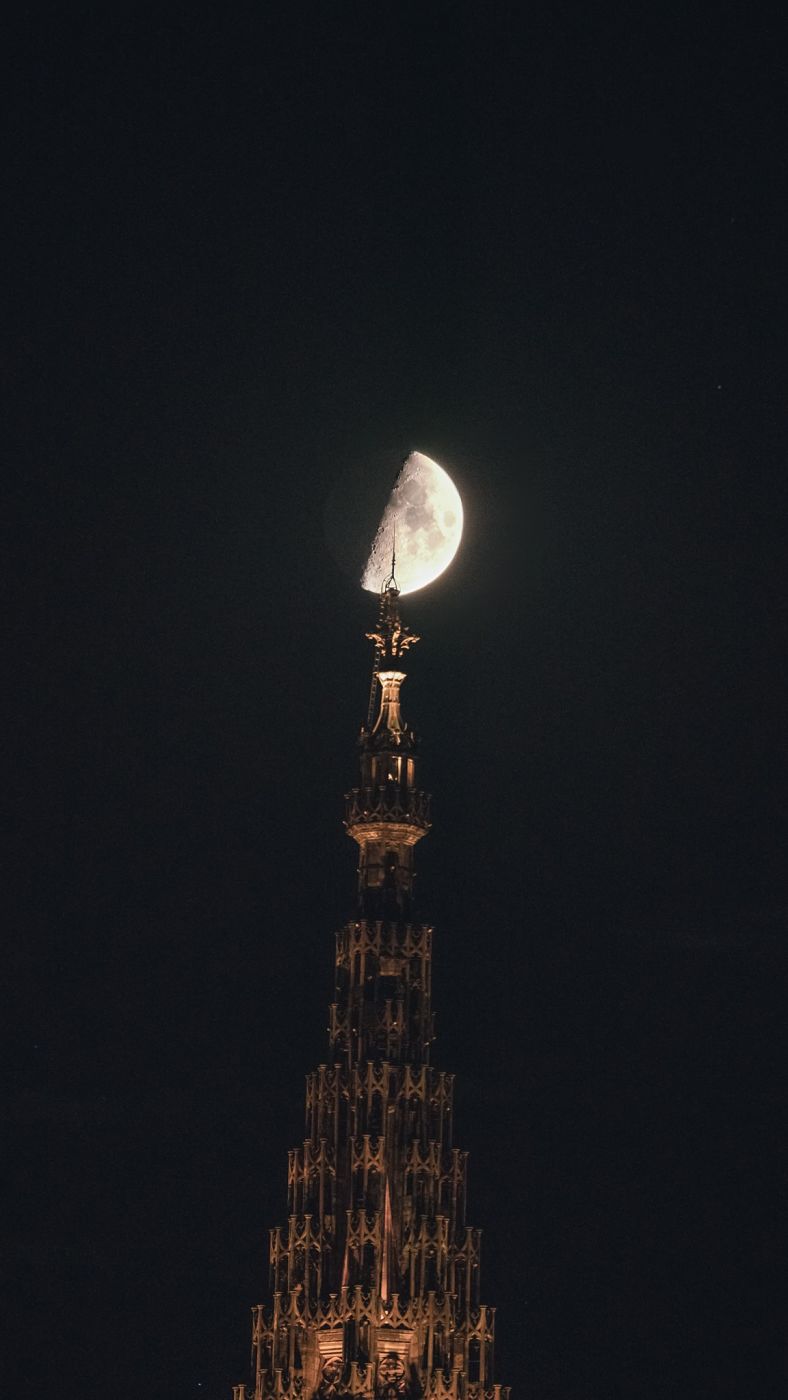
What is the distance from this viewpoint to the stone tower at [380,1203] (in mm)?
106688

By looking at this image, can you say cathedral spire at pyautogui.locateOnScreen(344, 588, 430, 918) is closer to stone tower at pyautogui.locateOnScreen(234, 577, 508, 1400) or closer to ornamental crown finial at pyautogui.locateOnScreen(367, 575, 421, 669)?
stone tower at pyautogui.locateOnScreen(234, 577, 508, 1400)

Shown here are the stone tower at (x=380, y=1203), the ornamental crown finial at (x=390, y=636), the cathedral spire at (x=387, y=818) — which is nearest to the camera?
the stone tower at (x=380, y=1203)

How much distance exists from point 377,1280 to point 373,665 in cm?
2456

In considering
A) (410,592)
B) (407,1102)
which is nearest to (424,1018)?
(407,1102)

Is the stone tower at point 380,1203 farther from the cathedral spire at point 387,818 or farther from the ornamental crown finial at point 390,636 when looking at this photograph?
the ornamental crown finial at point 390,636

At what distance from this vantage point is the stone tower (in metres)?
107

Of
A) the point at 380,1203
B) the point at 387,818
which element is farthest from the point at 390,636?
the point at 380,1203

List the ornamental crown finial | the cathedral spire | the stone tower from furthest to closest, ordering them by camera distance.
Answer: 1. the ornamental crown finial
2. the cathedral spire
3. the stone tower

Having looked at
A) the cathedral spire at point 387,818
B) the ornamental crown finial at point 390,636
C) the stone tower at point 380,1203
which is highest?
the ornamental crown finial at point 390,636

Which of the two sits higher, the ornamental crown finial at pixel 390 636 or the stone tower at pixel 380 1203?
the ornamental crown finial at pixel 390 636

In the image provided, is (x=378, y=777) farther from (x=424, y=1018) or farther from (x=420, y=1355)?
(x=420, y=1355)

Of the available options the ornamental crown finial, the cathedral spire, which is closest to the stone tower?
the cathedral spire

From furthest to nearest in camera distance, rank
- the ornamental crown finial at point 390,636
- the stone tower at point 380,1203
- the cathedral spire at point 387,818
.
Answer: the ornamental crown finial at point 390,636
the cathedral spire at point 387,818
the stone tower at point 380,1203

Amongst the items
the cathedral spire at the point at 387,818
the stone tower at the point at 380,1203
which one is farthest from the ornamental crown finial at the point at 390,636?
the stone tower at the point at 380,1203
